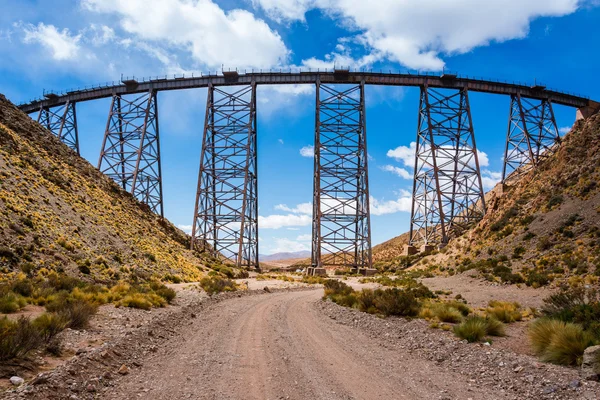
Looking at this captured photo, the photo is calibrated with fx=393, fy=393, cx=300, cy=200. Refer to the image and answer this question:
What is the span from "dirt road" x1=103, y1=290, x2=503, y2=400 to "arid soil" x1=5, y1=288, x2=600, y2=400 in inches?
0.5

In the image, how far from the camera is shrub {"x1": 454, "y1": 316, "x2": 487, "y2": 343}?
23.1ft

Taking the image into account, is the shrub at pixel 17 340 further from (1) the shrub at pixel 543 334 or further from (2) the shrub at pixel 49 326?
(1) the shrub at pixel 543 334

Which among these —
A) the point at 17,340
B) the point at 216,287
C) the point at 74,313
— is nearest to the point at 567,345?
the point at 17,340

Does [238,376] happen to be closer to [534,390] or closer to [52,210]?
A: [534,390]

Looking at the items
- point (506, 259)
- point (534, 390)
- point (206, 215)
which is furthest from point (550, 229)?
point (206, 215)

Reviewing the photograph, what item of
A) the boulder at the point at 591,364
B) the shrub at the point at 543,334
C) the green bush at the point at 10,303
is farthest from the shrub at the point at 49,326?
the shrub at the point at 543,334

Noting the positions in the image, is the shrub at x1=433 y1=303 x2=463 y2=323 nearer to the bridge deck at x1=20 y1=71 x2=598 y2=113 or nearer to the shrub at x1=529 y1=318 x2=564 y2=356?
the shrub at x1=529 y1=318 x2=564 y2=356

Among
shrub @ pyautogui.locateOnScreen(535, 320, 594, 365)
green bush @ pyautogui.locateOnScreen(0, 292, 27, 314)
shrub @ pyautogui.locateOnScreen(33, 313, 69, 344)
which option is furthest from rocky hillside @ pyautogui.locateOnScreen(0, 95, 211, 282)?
shrub @ pyautogui.locateOnScreen(535, 320, 594, 365)

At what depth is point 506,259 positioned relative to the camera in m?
20.2

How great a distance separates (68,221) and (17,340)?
14.8 meters

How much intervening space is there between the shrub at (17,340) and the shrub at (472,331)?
6684mm

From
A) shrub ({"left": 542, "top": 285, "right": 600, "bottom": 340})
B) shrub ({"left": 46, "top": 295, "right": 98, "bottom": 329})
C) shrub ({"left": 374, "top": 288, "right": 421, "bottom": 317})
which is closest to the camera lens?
shrub ({"left": 542, "top": 285, "right": 600, "bottom": 340})

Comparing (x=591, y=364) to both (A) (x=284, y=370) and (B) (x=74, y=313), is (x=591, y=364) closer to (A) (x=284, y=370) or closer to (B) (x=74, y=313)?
(A) (x=284, y=370)

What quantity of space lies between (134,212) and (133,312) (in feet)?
60.2
